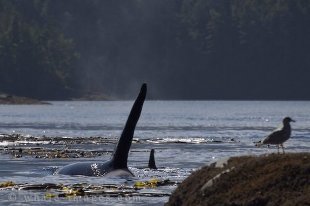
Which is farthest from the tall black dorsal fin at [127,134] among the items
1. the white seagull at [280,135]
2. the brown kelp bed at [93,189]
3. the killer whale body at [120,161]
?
the white seagull at [280,135]

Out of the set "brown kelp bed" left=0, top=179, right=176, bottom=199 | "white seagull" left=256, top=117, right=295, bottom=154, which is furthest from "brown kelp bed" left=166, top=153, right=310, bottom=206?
"brown kelp bed" left=0, top=179, right=176, bottom=199

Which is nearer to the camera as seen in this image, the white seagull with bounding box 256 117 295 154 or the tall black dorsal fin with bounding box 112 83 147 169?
the white seagull with bounding box 256 117 295 154

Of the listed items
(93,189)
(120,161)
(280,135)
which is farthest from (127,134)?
(280,135)

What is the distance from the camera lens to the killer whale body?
99.3 feet

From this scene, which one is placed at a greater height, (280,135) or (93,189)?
(280,135)

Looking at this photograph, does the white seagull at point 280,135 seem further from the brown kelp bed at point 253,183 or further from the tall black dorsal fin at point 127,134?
the tall black dorsal fin at point 127,134

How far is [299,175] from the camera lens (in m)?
21.6

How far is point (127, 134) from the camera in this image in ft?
102

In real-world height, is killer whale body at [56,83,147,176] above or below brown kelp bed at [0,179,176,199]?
above

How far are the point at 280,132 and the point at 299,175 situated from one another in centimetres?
474

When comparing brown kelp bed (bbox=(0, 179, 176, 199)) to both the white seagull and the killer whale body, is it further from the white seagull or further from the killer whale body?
the white seagull

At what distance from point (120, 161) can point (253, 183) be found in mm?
11199

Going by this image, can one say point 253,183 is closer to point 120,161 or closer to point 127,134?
point 127,134

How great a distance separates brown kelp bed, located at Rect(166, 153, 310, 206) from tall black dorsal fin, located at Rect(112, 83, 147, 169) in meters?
6.12
